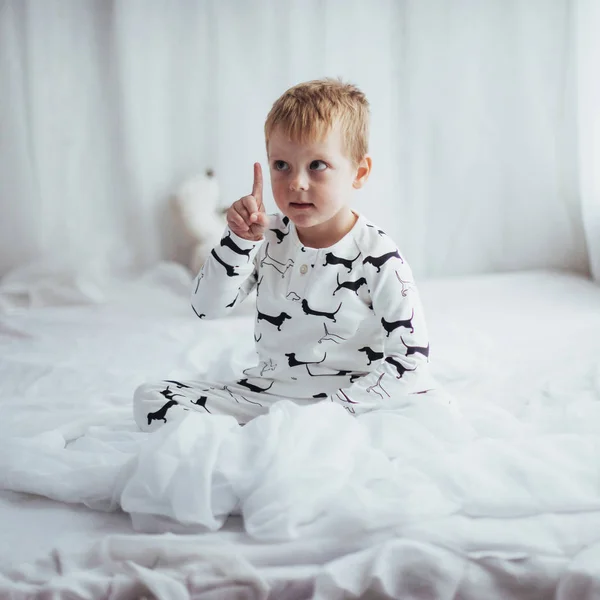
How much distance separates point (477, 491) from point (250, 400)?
427mm

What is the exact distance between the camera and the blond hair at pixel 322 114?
116 centimetres

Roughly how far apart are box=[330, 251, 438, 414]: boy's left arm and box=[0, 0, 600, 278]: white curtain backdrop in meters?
1.24

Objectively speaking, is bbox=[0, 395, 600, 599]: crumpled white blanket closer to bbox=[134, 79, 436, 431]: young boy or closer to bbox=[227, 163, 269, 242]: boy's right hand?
bbox=[134, 79, 436, 431]: young boy

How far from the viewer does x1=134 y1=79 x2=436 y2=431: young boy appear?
3.88 ft

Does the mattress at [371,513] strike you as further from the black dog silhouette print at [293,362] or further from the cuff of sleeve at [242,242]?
the cuff of sleeve at [242,242]

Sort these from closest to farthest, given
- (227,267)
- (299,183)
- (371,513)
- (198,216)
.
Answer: (371,513) < (299,183) < (227,267) < (198,216)

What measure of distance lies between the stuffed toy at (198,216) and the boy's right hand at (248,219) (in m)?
1.05

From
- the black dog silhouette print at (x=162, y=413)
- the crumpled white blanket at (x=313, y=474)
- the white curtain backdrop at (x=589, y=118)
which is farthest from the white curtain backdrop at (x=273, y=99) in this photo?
the crumpled white blanket at (x=313, y=474)

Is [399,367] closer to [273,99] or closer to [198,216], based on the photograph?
[198,216]

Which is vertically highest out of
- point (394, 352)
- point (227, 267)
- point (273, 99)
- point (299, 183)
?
point (273, 99)

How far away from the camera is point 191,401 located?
124 centimetres

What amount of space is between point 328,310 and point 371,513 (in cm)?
39

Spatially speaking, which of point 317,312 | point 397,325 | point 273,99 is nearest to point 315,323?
point 317,312

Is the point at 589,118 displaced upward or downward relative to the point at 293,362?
upward
